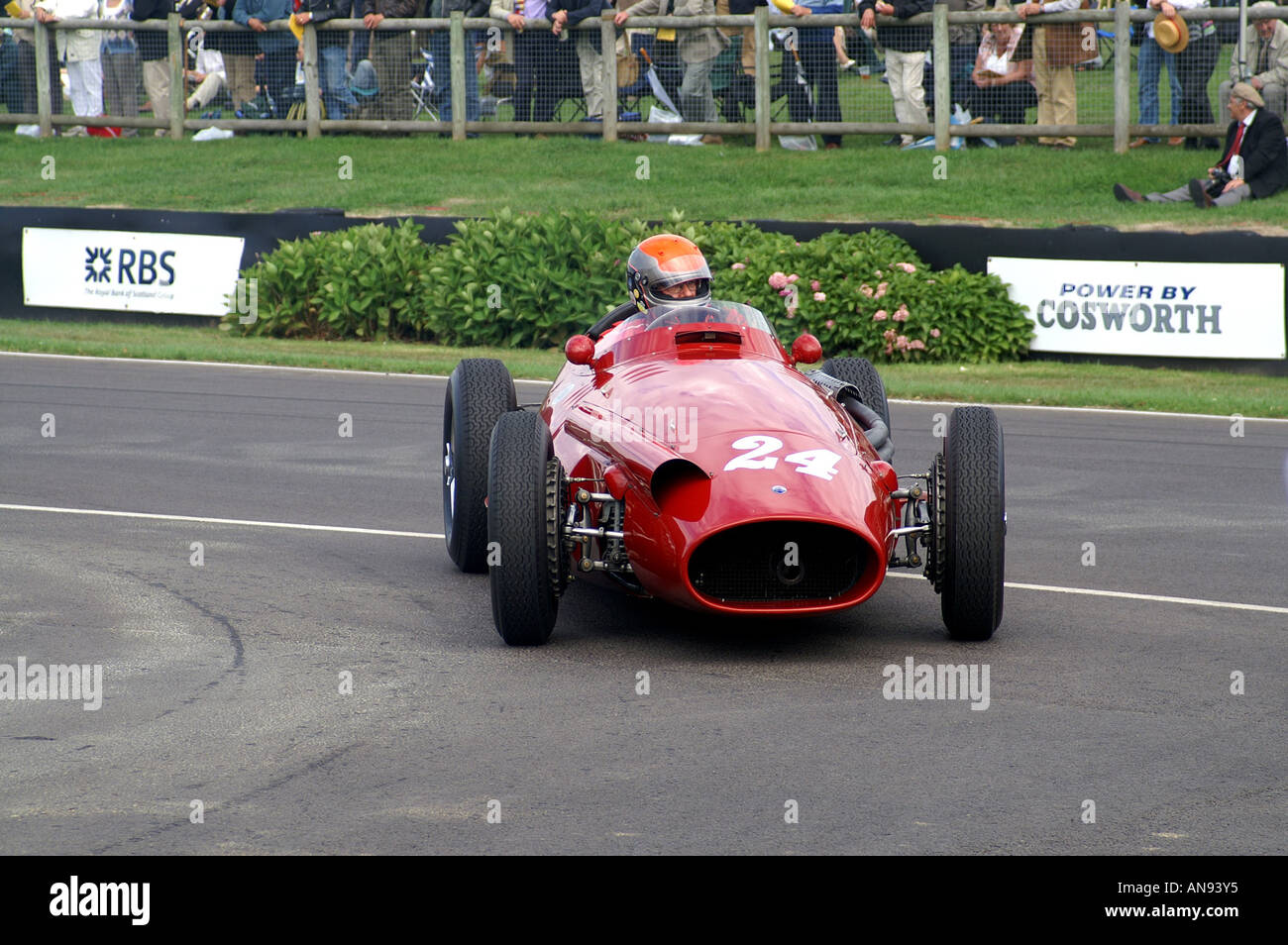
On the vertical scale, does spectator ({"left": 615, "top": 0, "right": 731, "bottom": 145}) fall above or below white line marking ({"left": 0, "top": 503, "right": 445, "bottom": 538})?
above

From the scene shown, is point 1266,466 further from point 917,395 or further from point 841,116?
point 841,116

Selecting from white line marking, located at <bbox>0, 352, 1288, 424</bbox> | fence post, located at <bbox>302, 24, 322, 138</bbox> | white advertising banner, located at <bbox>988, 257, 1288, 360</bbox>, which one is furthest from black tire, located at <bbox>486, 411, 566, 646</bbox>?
fence post, located at <bbox>302, 24, 322, 138</bbox>

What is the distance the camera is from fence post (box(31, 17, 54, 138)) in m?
25.8

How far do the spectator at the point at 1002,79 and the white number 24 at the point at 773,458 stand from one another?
49.6ft

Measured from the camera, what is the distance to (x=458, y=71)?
24031 mm

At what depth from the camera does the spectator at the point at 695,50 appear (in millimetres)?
22531

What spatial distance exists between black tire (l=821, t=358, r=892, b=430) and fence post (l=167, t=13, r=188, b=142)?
60.3 feet

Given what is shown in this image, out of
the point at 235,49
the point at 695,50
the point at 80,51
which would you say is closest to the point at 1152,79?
the point at 695,50

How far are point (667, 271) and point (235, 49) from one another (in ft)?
59.1

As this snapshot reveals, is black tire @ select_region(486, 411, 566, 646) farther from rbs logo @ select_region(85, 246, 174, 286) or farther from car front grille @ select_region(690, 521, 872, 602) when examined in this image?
rbs logo @ select_region(85, 246, 174, 286)

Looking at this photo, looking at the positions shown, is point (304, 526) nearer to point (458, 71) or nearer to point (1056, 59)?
point (1056, 59)

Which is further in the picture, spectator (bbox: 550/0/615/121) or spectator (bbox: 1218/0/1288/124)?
spectator (bbox: 550/0/615/121)

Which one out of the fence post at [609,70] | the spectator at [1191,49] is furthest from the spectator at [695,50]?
the spectator at [1191,49]
